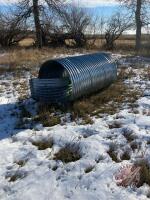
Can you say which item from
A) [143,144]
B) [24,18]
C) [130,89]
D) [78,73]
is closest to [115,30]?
[24,18]

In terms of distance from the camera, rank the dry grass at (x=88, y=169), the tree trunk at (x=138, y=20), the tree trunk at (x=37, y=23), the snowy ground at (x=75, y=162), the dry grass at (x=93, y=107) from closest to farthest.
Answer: the snowy ground at (x=75, y=162) < the dry grass at (x=88, y=169) < the dry grass at (x=93, y=107) < the tree trunk at (x=37, y=23) < the tree trunk at (x=138, y=20)

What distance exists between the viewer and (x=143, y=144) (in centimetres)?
727

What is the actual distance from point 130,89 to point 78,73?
2.53m

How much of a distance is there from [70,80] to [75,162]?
10.0 ft

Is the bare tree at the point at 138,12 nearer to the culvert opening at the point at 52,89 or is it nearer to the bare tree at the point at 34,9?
the bare tree at the point at 34,9

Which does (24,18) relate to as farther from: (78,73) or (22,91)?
(78,73)

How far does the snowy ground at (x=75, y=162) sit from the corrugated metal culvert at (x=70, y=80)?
868 mm

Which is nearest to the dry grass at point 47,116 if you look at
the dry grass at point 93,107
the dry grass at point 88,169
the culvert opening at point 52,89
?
the dry grass at point 93,107

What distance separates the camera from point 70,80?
9.46 metres

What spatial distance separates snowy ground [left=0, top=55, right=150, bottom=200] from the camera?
233 inches

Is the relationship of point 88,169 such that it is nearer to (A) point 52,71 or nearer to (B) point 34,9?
(A) point 52,71

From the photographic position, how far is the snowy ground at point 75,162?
5.92 m

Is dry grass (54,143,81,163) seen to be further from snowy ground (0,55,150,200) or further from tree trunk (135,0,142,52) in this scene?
tree trunk (135,0,142,52)

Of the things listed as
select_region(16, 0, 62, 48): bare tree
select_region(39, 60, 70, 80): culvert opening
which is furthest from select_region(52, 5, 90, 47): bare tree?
select_region(39, 60, 70, 80): culvert opening
